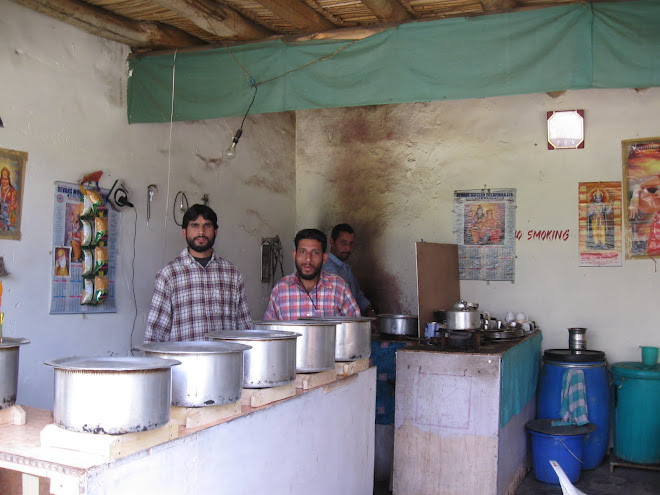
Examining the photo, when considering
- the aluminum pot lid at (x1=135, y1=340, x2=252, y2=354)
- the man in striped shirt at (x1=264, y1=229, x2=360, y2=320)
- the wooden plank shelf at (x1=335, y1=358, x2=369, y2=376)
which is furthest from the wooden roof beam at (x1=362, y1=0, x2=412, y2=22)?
the aluminum pot lid at (x1=135, y1=340, x2=252, y2=354)

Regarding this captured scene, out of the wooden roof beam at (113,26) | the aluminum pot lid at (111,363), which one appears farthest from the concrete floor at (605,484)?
the wooden roof beam at (113,26)

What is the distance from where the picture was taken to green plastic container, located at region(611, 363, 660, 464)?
4.91 meters

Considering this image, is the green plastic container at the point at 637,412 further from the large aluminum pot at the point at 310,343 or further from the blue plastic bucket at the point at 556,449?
the large aluminum pot at the point at 310,343

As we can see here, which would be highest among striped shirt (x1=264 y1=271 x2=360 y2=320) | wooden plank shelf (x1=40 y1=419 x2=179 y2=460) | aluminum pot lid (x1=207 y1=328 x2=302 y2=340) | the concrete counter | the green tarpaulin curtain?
the green tarpaulin curtain

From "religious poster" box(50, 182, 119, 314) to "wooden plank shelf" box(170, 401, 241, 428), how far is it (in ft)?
6.98

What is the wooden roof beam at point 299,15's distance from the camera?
3.59m

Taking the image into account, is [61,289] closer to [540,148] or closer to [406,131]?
[406,131]

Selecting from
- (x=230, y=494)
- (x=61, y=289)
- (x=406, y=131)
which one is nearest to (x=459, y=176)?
(x=406, y=131)

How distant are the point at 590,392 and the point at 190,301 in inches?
128

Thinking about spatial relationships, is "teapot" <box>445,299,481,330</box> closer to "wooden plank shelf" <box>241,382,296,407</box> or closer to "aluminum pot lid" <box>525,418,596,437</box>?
"aluminum pot lid" <box>525,418,596,437</box>

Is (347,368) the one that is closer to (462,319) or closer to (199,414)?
(199,414)

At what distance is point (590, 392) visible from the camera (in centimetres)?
504

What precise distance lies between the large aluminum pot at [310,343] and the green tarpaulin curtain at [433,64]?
1.53 metres

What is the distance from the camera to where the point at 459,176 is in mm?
6023
